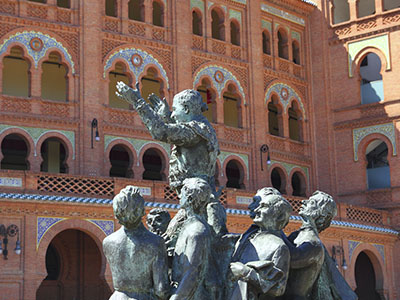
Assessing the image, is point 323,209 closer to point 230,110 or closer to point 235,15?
point 235,15

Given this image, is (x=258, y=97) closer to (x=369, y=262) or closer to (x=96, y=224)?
(x=369, y=262)

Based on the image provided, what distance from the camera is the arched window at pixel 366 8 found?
118ft

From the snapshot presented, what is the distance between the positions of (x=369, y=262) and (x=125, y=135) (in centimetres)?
1229

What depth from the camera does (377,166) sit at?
1407 inches

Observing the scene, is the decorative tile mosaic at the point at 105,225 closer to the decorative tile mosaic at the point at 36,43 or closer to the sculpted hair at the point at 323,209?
the decorative tile mosaic at the point at 36,43

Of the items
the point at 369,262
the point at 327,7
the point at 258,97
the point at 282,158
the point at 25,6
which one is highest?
the point at 327,7

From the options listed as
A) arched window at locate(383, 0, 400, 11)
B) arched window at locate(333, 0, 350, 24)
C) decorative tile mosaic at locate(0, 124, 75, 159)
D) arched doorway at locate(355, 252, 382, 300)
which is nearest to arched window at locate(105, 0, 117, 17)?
decorative tile mosaic at locate(0, 124, 75, 159)

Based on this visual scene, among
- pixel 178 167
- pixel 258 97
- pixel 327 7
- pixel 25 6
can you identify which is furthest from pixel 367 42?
pixel 178 167

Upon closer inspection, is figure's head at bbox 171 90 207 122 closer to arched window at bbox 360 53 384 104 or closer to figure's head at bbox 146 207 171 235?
figure's head at bbox 146 207 171 235

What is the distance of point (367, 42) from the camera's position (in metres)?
34.7

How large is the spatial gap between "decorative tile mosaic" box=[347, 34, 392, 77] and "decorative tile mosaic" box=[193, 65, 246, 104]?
5.51 metres

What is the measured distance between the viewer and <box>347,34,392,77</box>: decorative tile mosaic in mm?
A: 34156

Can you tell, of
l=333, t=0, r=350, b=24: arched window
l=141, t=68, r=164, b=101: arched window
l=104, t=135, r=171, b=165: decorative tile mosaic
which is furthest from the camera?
l=333, t=0, r=350, b=24: arched window

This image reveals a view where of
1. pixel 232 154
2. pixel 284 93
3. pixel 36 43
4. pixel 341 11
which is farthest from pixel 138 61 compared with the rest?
pixel 341 11
